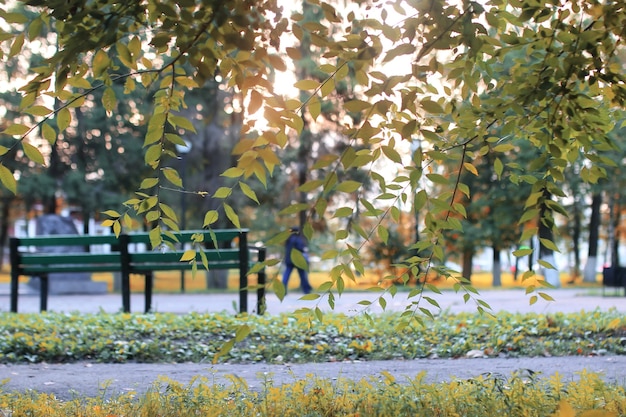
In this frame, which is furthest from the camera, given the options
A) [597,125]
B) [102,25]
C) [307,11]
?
[307,11]

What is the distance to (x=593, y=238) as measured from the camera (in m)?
29.5

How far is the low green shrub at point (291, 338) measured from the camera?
20.5 ft

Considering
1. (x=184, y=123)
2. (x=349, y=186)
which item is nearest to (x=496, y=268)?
(x=184, y=123)

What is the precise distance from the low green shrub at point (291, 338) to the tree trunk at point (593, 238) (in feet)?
76.2

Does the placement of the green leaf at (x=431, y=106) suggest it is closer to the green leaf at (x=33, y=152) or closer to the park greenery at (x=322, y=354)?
the park greenery at (x=322, y=354)

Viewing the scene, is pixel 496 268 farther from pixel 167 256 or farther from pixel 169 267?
pixel 167 256

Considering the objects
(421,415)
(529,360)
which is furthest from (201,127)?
(421,415)

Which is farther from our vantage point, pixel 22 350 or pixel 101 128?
pixel 101 128

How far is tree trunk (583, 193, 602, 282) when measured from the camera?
2962cm

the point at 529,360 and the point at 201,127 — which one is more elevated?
the point at 201,127

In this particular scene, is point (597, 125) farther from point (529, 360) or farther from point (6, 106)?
point (6, 106)

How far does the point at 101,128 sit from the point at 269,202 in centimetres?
687

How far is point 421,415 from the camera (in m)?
3.45

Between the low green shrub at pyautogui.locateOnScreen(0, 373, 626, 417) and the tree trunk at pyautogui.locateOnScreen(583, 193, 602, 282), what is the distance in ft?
89.9
